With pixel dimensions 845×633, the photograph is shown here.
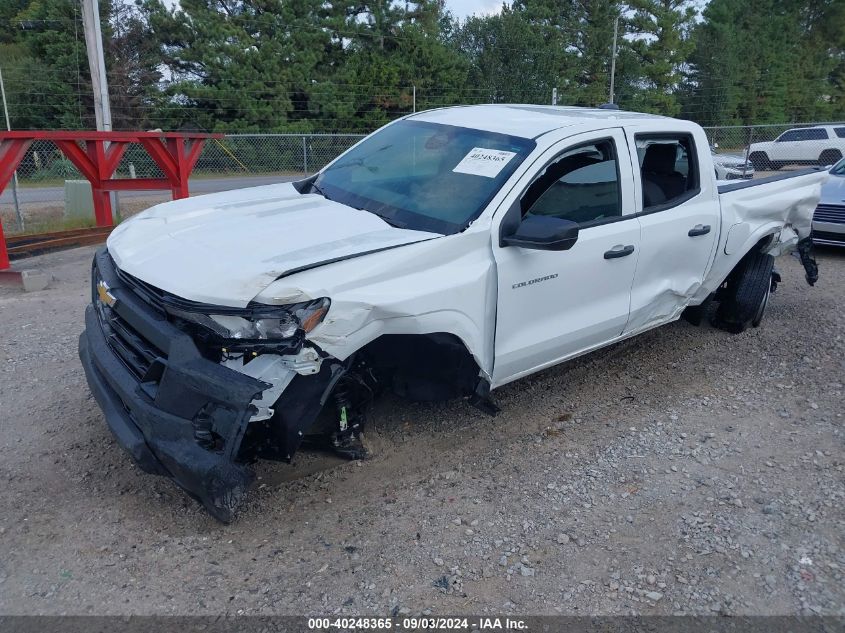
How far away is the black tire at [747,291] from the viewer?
19.0 ft

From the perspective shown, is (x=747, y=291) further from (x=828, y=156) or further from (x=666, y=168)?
(x=828, y=156)

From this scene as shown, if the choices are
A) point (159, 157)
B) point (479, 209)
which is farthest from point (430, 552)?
point (159, 157)

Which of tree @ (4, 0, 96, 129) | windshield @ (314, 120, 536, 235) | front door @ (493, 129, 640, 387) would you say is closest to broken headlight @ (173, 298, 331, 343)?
windshield @ (314, 120, 536, 235)

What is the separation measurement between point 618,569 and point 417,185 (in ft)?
7.60

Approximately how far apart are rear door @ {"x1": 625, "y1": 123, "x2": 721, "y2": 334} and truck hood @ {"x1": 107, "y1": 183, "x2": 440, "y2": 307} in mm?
1758

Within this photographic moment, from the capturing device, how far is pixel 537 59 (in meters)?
37.3

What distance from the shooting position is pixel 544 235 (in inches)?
137

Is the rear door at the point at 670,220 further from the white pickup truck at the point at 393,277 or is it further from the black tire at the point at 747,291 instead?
the black tire at the point at 747,291

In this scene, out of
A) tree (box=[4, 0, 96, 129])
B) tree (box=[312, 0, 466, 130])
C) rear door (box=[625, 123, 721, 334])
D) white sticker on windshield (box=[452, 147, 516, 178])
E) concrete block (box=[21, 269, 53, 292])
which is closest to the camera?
white sticker on windshield (box=[452, 147, 516, 178])

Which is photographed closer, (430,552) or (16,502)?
(430,552)

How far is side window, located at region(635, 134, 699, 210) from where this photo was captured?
15.1 feet

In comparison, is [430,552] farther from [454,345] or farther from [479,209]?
[479,209]

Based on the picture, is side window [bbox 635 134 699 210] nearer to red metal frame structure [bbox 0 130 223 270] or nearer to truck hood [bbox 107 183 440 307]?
truck hood [bbox 107 183 440 307]

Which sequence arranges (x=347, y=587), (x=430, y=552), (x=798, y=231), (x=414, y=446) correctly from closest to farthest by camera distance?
(x=347, y=587) → (x=430, y=552) → (x=414, y=446) → (x=798, y=231)
